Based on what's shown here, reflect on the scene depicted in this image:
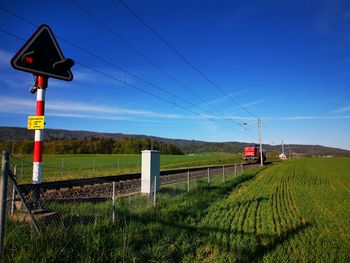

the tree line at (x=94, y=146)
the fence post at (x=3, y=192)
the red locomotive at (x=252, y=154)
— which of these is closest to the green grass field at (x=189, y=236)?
the fence post at (x=3, y=192)

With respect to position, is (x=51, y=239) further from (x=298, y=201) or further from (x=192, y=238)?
(x=298, y=201)

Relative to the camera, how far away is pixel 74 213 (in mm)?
7668

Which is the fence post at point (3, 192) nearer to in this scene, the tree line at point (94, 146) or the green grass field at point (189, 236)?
the green grass field at point (189, 236)

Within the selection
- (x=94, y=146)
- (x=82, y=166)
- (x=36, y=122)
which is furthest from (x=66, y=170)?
(x=94, y=146)

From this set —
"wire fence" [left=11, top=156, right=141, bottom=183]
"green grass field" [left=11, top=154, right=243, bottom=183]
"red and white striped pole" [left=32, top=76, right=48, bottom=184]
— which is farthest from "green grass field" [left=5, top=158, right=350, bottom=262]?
"wire fence" [left=11, top=156, right=141, bottom=183]

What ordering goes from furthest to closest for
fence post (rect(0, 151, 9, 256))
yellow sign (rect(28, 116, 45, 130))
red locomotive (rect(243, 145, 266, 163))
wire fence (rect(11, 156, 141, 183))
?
1. red locomotive (rect(243, 145, 266, 163))
2. wire fence (rect(11, 156, 141, 183))
3. yellow sign (rect(28, 116, 45, 130))
4. fence post (rect(0, 151, 9, 256))

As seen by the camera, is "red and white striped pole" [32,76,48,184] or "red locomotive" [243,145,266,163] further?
"red locomotive" [243,145,266,163]

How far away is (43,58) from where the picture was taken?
6156 millimetres

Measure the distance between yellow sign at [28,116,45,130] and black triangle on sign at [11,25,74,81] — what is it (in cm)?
93

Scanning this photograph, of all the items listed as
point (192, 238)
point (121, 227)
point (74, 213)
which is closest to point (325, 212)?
point (192, 238)

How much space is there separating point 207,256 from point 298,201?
987 cm

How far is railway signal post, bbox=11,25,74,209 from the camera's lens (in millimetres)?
5891

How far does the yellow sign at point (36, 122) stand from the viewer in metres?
6.16

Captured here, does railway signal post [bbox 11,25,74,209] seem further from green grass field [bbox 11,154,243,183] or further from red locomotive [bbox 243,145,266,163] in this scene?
red locomotive [bbox 243,145,266,163]
